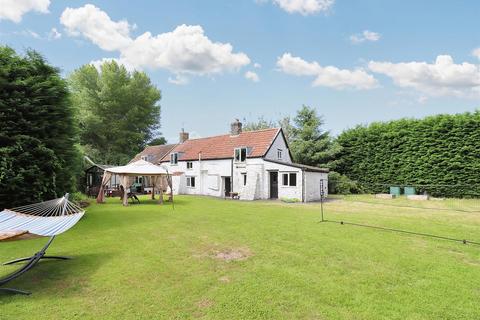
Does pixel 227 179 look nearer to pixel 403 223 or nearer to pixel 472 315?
pixel 403 223

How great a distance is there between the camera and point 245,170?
86.1 feet

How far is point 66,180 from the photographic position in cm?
1295

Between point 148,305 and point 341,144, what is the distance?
2824cm

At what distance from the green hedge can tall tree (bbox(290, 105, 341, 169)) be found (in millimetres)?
1480

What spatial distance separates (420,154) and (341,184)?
711 cm

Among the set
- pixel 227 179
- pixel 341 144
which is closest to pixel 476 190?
pixel 341 144

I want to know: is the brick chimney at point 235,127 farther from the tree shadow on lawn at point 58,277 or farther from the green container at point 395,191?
the tree shadow on lawn at point 58,277

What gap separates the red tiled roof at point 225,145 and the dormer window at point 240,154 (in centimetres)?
53

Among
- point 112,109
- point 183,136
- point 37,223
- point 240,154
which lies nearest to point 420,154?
point 240,154

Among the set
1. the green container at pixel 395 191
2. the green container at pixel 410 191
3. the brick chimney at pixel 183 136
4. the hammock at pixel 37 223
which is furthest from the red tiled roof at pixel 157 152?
the hammock at pixel 37 223

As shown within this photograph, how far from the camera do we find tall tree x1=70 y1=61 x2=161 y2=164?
43.0 metres

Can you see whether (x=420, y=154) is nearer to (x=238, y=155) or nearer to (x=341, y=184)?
(x=341, y=184)

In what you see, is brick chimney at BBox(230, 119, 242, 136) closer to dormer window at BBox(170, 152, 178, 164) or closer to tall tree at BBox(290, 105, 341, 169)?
tall tree at BBox(290, 105, 341, 169)

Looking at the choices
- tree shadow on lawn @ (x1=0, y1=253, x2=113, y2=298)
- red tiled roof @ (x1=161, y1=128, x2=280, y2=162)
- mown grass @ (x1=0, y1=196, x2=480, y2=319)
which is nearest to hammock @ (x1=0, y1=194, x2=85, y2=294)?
tree shadow on lawn @ (x1=0, y1=253, x2=113, y2=298)
